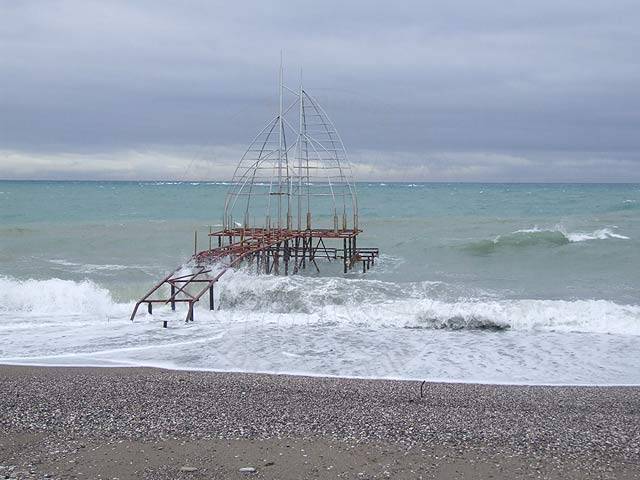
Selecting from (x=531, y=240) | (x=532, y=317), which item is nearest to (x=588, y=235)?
(x=531, y=240)

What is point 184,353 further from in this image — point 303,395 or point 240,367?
point 303,395

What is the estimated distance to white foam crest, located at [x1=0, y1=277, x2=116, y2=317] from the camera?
2034cm

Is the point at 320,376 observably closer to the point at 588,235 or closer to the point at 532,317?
the point at 532,317

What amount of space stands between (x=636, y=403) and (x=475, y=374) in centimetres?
307

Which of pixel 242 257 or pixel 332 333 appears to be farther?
pixel 242 257

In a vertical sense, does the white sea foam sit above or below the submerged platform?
below

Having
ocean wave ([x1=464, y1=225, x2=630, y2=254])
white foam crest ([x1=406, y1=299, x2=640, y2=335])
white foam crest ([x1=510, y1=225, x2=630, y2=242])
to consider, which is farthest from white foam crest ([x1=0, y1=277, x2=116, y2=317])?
white foam crest ([x1=510, y1=225, x2=630, y2=242])

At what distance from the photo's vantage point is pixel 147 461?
7730 millimetres

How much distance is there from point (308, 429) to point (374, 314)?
1059cm

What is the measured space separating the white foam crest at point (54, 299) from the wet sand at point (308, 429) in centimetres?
884

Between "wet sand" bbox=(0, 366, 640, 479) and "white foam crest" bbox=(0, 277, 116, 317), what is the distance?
8838mm

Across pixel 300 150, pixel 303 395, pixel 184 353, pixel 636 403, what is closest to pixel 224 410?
pixel 303 395

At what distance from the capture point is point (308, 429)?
874cm

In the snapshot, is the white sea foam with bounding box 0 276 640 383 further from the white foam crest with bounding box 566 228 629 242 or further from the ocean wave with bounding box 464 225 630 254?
the white foam crest with bounding box 566 228 629 242
